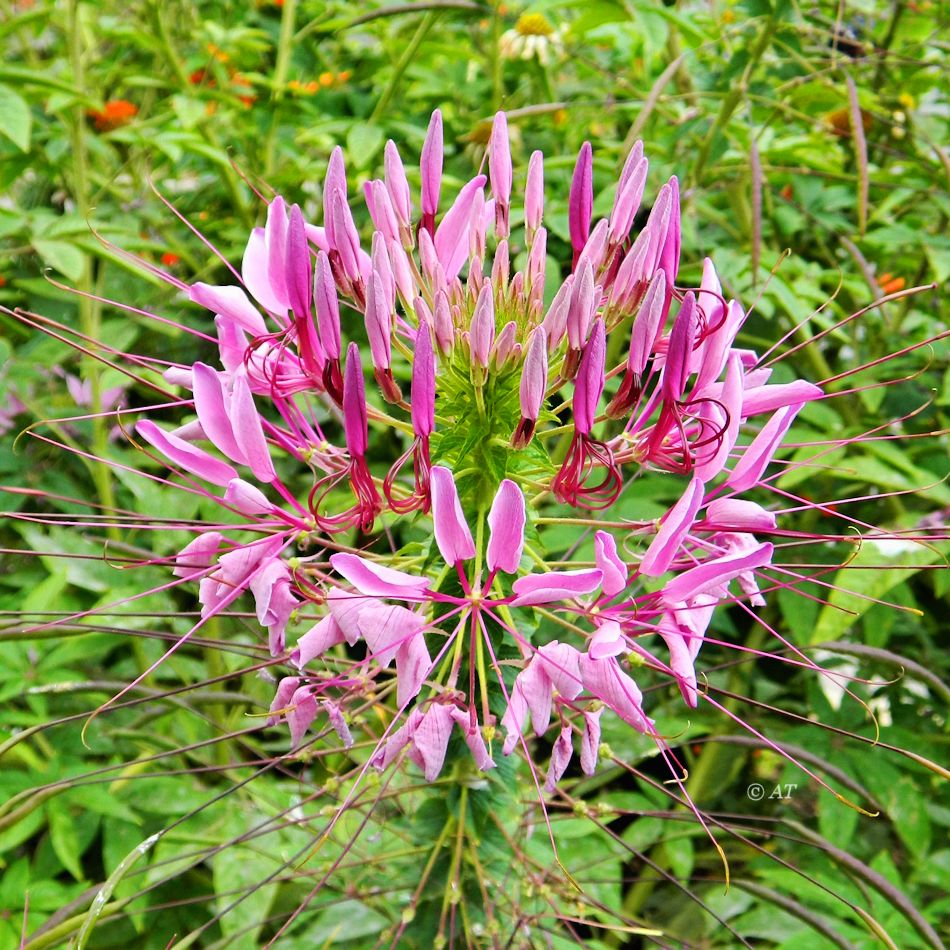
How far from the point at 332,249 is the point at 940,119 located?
4.76ft

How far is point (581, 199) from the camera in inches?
33.4

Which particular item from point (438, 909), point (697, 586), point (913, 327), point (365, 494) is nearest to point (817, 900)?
point (438, 909)

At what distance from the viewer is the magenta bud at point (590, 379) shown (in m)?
0.71

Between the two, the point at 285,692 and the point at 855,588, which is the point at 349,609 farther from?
the point at 855,588

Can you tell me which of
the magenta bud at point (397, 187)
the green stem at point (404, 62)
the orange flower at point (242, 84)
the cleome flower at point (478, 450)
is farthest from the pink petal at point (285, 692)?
the orange flower at point (242, 84)

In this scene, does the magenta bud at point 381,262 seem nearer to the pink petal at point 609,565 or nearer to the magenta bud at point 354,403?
the magenta bud at point 354,403

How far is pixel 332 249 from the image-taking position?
2.68 ft

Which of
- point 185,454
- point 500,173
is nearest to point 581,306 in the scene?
point 500,173

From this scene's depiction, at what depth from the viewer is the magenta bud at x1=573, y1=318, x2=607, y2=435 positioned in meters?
0.71

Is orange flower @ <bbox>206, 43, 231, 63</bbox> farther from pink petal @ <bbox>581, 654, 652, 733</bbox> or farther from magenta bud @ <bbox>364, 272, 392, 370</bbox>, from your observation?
pink petal @ <bbox>581, 654, 652, 733</bbox>

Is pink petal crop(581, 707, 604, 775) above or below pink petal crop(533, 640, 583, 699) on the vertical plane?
below

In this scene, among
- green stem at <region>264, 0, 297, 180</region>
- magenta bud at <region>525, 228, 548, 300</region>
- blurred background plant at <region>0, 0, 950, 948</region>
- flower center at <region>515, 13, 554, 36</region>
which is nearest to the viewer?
magenta bud at <region>525, 228, 548, 300</region>

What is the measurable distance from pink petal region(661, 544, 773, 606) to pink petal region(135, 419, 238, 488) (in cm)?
37

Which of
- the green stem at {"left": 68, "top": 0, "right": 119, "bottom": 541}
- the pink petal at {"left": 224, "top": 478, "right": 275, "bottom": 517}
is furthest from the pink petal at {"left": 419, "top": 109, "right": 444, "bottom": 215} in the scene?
the green stem at {"left": 68, "top": 0, "right": 119, "bottom": 541}
